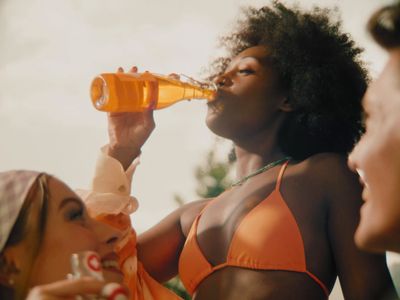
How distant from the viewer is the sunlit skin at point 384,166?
34.2 inches

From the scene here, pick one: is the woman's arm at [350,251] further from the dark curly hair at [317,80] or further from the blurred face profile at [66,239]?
the blurred face profile at [66,239]

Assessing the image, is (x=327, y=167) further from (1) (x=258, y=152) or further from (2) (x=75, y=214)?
(2) (x=75, y=214)

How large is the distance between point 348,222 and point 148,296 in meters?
0.52

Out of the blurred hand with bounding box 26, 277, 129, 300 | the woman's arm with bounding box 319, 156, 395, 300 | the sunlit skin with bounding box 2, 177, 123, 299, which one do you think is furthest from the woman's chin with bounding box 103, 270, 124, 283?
the woman's arm with bounding box 319, 156, 395, 300

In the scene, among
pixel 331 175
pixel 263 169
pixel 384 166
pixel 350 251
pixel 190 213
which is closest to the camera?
pixel 384 166

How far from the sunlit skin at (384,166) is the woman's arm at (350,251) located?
17.3 inches

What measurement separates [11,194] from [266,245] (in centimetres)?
57

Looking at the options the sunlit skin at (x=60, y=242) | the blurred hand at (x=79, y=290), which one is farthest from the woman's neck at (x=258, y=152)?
the blurred hand at (x=79, y=290)

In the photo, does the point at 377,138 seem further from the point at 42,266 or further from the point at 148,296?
the point at 148,296

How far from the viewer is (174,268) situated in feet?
5.70

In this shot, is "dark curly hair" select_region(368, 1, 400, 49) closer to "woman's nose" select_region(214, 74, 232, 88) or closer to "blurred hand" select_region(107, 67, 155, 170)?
"woman's nose" select_region(214, 74, 232, 88)

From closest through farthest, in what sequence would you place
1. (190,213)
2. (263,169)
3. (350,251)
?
(350,251) < (263,169) < (190,213)

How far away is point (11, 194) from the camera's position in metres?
1.11

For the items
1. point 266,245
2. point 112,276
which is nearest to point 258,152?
point 266,245
